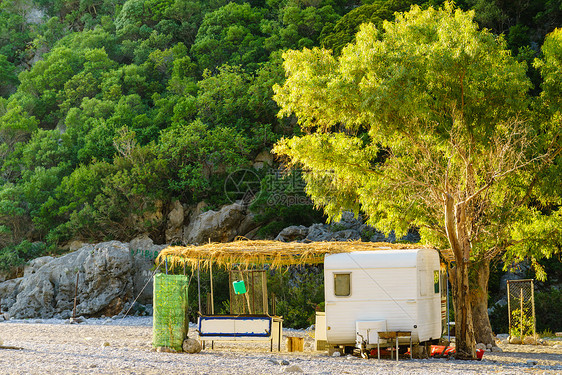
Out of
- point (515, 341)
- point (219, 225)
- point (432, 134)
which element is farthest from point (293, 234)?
point (432, 134)

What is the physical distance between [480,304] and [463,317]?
4074mm

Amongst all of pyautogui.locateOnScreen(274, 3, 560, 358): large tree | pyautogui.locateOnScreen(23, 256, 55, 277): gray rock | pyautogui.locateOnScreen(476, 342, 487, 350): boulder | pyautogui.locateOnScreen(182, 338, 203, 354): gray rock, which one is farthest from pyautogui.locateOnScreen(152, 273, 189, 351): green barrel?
pyautogui.locateOnScreen(23, 256, 55, 277): gray rock

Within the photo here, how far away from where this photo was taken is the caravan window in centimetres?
1349

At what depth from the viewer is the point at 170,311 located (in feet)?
45.8

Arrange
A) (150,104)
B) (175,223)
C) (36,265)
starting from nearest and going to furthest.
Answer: (36,265) → (175,223) → (150,104)

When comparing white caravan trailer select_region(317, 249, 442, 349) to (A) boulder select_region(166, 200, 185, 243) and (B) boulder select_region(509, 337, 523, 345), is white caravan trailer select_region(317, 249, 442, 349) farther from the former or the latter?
(A) boulder select_region(166, 200, 185, 243)

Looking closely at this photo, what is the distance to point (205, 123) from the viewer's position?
4247cm

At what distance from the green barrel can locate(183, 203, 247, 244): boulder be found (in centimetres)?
2120

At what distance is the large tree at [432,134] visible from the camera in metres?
13.8

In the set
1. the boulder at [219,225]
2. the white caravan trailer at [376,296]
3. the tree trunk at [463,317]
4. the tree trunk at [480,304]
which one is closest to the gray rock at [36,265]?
the boulder at [219,225]

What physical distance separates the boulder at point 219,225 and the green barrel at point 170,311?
21.2m

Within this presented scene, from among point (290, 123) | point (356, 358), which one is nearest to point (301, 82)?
point (356, 358)

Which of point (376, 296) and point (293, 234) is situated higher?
point (293, 234)

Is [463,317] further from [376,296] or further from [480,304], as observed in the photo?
[480,304]
